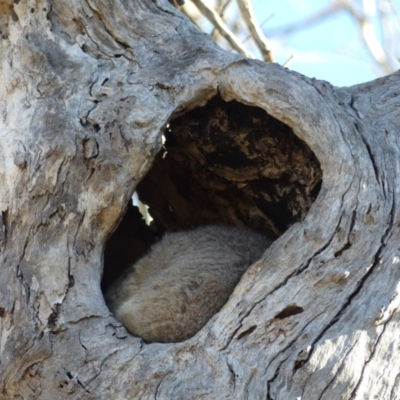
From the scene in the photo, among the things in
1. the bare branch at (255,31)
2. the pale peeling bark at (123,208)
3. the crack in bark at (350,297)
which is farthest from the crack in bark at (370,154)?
the bare branch at (255,31)

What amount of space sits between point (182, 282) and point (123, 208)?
0.45 m

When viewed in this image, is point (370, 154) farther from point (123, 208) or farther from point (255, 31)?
point (255, 31)

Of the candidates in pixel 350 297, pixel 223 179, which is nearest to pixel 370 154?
pixel 350 297

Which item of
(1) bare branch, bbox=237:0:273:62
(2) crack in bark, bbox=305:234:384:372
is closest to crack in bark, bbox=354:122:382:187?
(2) crack in bark, bbox=305:234:384:372

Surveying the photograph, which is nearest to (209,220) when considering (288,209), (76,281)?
(288,209)

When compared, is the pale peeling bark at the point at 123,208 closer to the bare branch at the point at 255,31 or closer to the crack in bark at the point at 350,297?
the crack in bark at the point at 350,297

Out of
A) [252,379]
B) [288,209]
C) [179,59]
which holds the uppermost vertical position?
[179,59]

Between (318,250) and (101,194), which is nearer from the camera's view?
(318,250)

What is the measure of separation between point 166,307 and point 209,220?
57.5 inches

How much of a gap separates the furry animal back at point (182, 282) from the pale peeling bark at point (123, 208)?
240 millimetres

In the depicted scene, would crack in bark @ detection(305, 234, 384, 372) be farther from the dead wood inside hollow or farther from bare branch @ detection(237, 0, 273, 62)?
bare branch @ detection(237, 0, 273, 62)

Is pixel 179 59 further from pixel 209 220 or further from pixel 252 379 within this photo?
pixel 252 379

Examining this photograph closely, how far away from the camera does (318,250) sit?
11.5 ft

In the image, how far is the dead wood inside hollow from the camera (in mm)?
4363
